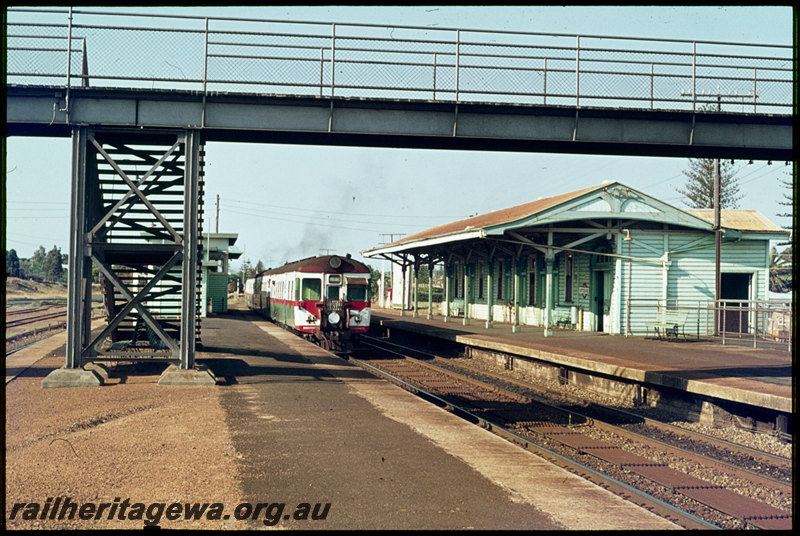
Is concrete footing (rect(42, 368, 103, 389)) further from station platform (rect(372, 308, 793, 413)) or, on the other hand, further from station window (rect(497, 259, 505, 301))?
station window (rect(497, 259, 505, 301))

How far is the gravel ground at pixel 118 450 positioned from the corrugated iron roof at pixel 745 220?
62.0 feet

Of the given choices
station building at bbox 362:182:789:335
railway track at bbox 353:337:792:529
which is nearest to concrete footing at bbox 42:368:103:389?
railway track at bbox 353:337:792:529

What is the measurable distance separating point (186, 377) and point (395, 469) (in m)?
6.09

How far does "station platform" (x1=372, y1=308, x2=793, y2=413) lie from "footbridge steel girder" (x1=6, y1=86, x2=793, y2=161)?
4.13 m

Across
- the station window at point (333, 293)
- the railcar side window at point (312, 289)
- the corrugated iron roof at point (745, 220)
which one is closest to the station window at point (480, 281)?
the corrugated iron roof at point (745, 220)

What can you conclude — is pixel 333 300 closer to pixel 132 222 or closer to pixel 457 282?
pixel 132 222

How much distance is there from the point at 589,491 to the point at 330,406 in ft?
15.5

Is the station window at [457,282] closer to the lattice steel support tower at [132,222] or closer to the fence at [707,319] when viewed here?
the fence at [707,319]

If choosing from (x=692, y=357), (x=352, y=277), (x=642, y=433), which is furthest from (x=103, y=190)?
(x=692, y=357)

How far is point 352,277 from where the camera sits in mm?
20469

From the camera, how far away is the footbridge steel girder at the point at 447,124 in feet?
37.6

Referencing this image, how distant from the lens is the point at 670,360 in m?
14.5

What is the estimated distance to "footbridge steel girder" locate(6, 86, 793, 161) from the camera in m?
11.5

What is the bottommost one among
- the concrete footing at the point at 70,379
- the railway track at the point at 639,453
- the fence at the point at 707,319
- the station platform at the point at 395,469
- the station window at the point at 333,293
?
the railway track at the point at 639,453
